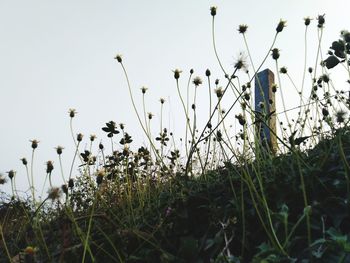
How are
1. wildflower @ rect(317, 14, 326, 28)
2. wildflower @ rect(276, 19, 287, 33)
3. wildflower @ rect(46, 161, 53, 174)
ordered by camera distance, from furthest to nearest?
wildflower @ rect(317, 14, 326, 28), wildflower @ rect(276, 19, 287, 33), wildflower @ rect(46, 161, 53, 174)

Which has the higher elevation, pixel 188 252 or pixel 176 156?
pixel 176 156

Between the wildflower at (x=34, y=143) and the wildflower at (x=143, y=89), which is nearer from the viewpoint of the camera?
the wildflower at (x=34, y=143)

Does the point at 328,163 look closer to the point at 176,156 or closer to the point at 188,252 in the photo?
the point at 188,252

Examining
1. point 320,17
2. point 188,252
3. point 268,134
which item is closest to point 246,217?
point 188,252

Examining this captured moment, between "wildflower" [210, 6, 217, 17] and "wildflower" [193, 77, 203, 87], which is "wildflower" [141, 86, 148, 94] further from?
"wildflower" [210, 6, 217, 17]

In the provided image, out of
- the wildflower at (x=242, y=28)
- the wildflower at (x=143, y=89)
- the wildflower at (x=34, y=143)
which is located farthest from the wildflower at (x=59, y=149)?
the wildflower at (x=242, y=28)

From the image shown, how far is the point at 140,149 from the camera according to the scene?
3797 millimetres

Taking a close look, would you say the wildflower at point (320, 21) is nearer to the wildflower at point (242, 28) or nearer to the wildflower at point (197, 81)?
the wildflower at point (242, 28)

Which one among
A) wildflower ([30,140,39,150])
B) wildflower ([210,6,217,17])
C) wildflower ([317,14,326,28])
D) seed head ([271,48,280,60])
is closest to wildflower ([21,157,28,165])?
wildflower ([30,140,39,150])

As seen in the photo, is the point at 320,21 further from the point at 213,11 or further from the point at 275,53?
the point at 213,11

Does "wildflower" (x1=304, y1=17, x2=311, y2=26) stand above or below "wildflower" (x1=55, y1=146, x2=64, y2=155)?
above

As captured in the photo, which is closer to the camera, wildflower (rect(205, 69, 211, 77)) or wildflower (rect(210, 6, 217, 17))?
wildflower (rect(210, 6, 217, 17))

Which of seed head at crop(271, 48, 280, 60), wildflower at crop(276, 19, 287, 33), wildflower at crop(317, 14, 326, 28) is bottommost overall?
seed head at crop(271, 48, 280, 60)

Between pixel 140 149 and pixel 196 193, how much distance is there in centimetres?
146
